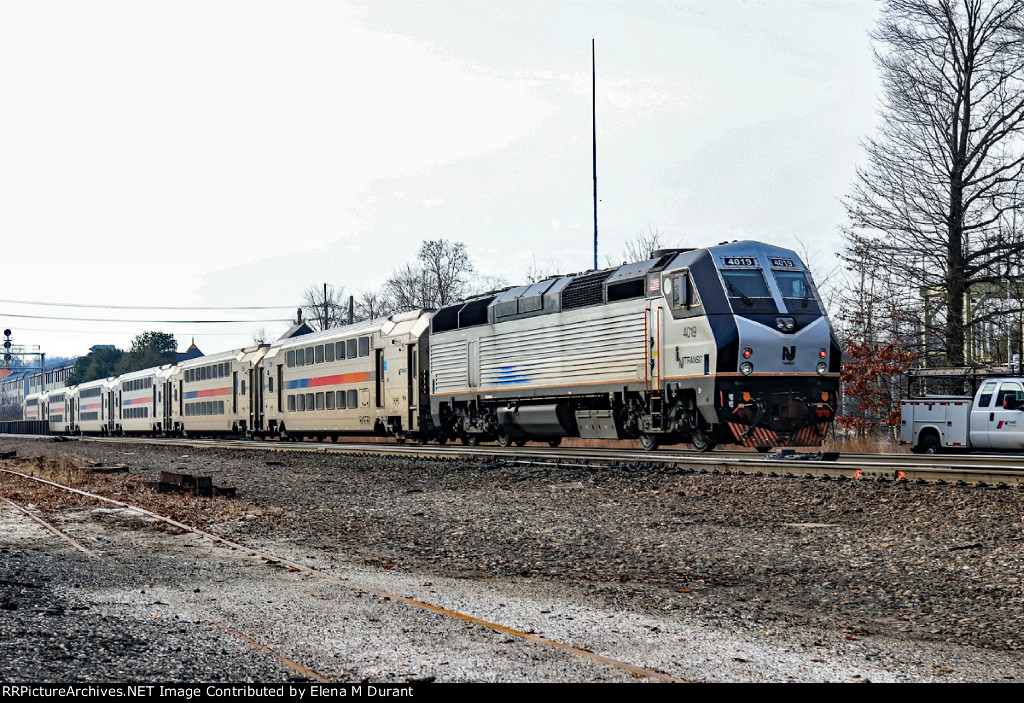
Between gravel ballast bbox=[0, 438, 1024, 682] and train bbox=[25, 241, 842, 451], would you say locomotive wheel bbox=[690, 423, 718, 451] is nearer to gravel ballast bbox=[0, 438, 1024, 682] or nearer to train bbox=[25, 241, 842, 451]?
train bbox=[25, 241, 842, 451]

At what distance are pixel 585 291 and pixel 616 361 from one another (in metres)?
1.99

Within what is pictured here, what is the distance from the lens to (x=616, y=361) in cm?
2117

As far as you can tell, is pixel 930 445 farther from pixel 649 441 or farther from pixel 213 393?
pixel 213 393

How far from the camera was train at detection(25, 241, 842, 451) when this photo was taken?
19.0 meters

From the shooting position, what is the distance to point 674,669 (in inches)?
207

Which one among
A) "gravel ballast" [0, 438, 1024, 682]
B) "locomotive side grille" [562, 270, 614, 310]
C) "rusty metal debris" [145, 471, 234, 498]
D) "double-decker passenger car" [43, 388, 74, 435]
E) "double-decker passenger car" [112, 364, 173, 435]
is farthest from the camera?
"double-decker passenger car" [43, 388, 74, 435]

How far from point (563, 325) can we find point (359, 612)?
54.1ft

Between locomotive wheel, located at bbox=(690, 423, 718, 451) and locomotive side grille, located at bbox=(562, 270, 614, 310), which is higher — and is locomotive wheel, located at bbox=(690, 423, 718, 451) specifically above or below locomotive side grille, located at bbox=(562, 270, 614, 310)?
below

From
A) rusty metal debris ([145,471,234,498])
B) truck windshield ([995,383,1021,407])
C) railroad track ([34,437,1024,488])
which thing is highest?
truck windshield ([995,383,1021,407])

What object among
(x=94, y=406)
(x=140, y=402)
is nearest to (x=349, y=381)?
(x=140, y=402)

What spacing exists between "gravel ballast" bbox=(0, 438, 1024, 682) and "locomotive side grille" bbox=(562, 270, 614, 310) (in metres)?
7.26

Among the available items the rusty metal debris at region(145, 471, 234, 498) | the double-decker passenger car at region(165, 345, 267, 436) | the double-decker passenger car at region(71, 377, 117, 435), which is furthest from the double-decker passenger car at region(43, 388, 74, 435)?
the rusty metal debris at region(145, 471, 234, 498)
